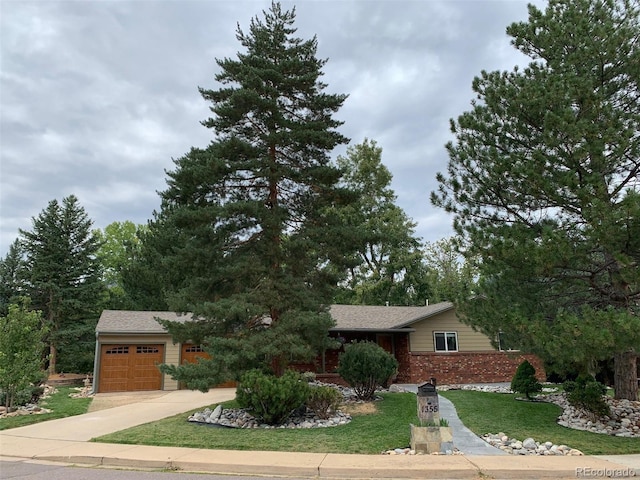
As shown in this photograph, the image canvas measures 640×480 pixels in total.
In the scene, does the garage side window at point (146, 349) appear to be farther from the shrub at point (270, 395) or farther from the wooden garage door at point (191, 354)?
the shrub at point (270, 395)

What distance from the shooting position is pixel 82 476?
6.83m

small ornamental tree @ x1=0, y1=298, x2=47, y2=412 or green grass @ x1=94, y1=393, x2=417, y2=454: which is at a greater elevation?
small ornamental tree @ x1=0, y1=298, x2=47, y2=412

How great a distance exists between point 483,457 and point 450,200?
5.64m

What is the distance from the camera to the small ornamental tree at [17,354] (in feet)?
42.9

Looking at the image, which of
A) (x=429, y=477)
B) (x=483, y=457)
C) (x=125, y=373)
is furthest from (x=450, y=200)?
(x=125, y=373)

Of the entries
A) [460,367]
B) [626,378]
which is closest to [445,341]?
[460,367]

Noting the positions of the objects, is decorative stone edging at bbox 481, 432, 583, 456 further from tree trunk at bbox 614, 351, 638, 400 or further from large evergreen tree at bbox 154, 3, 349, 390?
large evergreen tree at bbox 154, 3, 349, 390

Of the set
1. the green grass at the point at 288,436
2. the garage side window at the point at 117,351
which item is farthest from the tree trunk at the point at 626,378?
the garage side window at the point at 117,351

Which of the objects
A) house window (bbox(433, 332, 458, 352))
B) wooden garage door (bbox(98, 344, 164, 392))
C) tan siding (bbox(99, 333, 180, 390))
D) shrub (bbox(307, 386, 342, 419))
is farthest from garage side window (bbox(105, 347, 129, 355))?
house window (bbox(433, 332, 458, 352))

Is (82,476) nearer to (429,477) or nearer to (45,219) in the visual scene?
(429,477)

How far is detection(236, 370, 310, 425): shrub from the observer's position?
10148 millimetres

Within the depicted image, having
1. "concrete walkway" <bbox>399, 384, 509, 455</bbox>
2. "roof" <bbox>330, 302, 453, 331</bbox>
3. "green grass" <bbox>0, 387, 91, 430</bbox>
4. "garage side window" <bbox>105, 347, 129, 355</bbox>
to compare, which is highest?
"roof" <bbox>330, 302, 453, 331</bbox>

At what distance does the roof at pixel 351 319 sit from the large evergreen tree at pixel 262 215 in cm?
658

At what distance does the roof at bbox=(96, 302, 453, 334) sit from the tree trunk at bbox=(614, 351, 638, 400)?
790 cm
